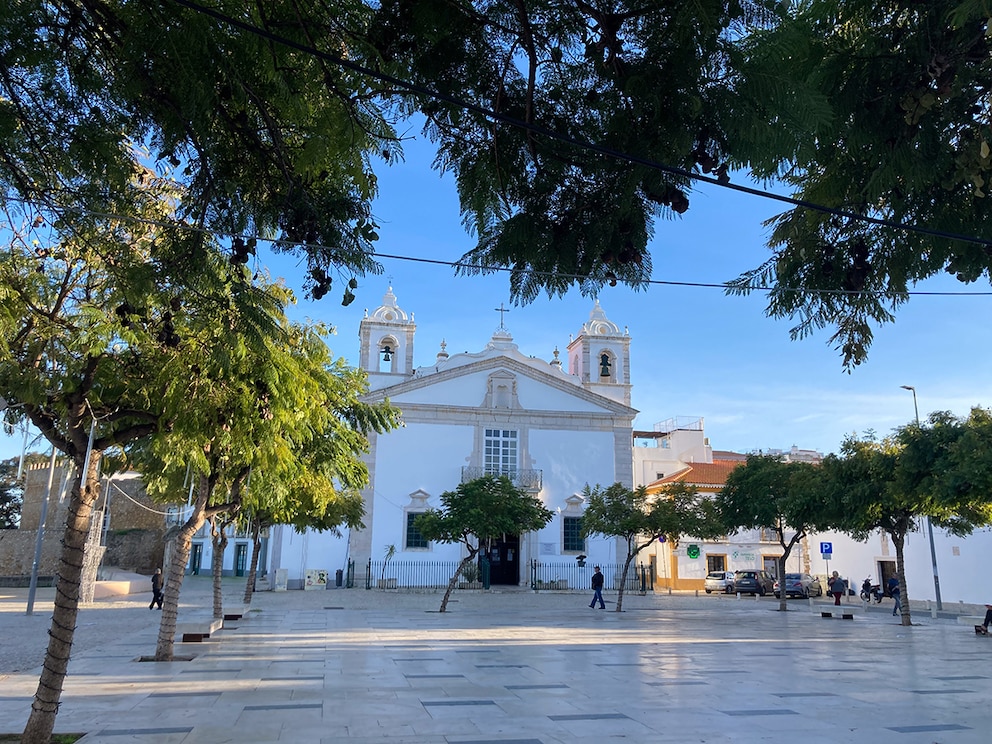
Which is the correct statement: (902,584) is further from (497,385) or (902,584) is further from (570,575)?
(497,385)

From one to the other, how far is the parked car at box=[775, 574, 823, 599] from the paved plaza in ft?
64.1

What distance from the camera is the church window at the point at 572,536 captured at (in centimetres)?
3959

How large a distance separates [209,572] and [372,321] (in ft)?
76.3

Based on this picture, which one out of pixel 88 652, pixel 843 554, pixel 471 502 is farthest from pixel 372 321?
pixel 88 652

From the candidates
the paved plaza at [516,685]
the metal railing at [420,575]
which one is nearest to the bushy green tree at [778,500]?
the paved plaza at [516,685]

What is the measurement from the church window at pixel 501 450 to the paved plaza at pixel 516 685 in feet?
69.1

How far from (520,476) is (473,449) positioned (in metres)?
2.84

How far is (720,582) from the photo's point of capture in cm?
4125

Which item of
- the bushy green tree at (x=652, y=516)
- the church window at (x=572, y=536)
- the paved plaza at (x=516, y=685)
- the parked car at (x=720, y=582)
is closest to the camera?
the paved plaza at (x=516, y=685)

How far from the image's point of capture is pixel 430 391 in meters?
40.5

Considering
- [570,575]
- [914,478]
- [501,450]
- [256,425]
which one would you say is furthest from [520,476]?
[256,425]

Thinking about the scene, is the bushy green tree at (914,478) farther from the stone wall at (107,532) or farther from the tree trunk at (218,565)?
the stone wall at (107,532)

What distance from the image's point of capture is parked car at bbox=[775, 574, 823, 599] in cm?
3785

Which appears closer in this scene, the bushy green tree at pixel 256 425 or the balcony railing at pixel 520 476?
the bushy green tree at pixel 256 425
